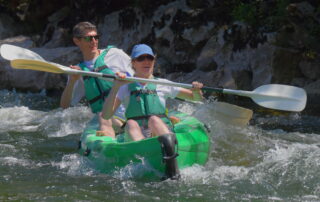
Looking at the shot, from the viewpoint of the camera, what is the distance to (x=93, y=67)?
5613 mm

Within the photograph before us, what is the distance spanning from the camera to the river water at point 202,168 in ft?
14.3

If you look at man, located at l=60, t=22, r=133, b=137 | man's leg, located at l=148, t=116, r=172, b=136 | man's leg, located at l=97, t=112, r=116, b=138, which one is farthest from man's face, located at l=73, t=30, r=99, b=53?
man's leg, located at l=148, t=116, r=172, b=136

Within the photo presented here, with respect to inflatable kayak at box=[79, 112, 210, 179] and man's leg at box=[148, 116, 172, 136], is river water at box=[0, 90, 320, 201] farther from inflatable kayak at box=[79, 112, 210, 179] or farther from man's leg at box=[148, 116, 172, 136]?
man's leg at box=[148, 116, 172, 136]

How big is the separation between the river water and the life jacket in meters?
0.47

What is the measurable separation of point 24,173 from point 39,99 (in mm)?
4965

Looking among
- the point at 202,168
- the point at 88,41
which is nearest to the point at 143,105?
the point at 202,168

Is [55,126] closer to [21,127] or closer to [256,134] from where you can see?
[21,127]

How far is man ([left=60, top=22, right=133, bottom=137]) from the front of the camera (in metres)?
5.54

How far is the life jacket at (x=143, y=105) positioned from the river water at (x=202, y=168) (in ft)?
1.54

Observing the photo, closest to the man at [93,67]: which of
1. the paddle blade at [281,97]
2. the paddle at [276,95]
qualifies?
the paddle at [276,95]

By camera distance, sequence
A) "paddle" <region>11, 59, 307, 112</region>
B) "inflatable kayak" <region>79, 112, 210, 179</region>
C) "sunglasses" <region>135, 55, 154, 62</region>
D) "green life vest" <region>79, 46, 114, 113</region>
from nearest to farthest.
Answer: "inflatable kayak" <region>79, 112, 210, 179</region>
"sunglasses" <region>135, 55, 154, 62</region>
"paddle" <region>11, 59, 307, 112</region>
"green life vest" <region>79, 46, 114, 113</region>

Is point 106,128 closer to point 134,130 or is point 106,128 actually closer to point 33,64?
point 134,130

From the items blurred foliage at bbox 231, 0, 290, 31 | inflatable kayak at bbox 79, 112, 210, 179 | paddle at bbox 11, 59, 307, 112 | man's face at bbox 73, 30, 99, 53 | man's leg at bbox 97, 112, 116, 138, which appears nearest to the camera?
inflatable kayak at bbox 79, 112, 210, 179

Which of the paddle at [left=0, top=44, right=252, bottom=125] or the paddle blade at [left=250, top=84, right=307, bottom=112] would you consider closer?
the paddle blade at [left=250, top=84, right=307, bottom=112]
